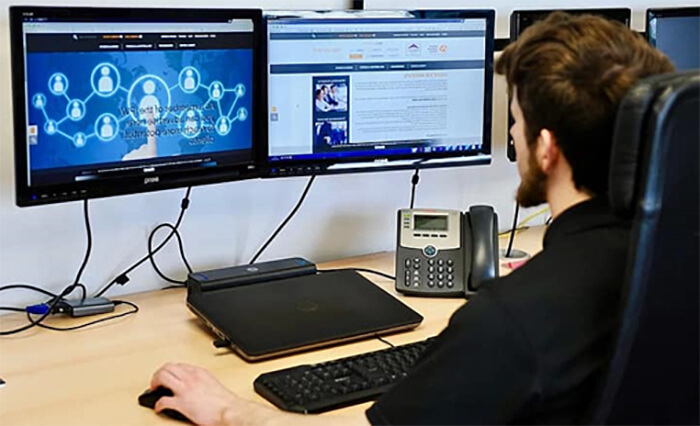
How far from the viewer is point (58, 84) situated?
1.67 meters

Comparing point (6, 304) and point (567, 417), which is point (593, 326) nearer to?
point (567, 417)

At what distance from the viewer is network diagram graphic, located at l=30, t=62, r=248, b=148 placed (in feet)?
5.52

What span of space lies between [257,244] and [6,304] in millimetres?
550

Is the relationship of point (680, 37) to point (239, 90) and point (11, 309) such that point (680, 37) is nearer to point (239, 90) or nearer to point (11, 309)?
point (239, 90)

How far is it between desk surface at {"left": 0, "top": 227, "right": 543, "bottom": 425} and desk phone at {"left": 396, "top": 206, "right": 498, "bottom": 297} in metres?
0.04

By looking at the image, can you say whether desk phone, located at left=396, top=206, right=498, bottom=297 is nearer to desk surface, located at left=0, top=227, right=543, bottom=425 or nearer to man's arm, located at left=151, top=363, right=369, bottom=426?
desk surface, located at left=0, top=227, right=543, bottom=425

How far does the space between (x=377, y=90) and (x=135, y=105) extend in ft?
1.72

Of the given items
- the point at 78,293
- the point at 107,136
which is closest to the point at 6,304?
the point at 78,293

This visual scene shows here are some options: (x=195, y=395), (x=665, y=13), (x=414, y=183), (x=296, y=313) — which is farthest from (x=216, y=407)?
(x=665, y=13)

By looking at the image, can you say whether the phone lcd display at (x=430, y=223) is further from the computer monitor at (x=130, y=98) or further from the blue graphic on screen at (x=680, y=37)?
the blue graphic on screen at (x=680, y=37)

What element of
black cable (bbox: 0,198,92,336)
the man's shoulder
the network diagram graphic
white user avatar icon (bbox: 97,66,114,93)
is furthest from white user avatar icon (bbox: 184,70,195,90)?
the man's shoulder

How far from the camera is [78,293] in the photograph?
1.98 m

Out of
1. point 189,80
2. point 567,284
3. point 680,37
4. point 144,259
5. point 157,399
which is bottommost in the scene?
point 157,399

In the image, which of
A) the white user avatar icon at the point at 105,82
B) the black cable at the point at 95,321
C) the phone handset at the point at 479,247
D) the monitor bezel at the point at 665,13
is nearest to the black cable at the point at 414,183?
the phone handset at the point at 479,247
